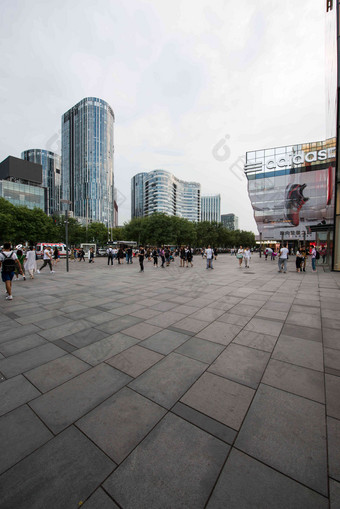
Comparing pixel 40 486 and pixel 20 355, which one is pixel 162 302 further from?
pixel 40 486

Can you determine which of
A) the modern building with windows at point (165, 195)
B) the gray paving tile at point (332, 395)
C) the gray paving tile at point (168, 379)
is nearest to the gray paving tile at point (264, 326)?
the gray paving tile at point (332, 395)

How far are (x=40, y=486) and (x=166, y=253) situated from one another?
2007 centimetres

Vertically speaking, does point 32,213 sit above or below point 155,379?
above

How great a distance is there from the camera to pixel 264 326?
4746 millimetres

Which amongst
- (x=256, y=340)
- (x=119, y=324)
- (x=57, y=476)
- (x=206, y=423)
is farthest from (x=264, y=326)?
(x=57, y=476)

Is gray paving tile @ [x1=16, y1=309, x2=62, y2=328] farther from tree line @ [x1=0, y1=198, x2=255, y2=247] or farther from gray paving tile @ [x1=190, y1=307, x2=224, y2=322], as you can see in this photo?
tree line @ [x1=0, y1=198, x2=255, y2=247]

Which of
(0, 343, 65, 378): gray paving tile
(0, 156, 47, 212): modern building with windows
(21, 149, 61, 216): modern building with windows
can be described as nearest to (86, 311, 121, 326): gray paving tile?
(0, 343, 65, 378): gray paving tile

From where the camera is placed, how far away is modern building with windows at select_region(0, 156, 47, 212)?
235ft

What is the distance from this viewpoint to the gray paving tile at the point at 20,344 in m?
3.63

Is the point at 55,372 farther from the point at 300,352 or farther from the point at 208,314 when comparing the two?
the point at 300,352

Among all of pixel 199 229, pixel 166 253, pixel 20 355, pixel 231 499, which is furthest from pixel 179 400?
pixel 199 229

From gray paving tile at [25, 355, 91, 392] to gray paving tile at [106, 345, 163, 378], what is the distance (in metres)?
0.44

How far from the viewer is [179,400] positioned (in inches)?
96.6

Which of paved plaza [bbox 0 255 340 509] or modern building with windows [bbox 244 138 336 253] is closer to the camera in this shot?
paved plaza [bbox 0 255 340 509]
